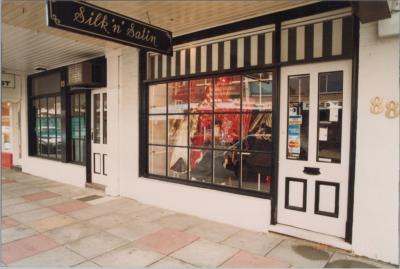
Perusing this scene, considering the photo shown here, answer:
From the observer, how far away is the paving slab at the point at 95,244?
3916mm

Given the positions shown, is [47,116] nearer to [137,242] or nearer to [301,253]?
[137,242]

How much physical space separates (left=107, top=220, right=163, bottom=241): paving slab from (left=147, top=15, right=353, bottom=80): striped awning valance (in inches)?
109

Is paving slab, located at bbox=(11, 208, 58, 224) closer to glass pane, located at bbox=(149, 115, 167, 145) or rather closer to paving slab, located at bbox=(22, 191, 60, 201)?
paving slab, located at bbox=(22, 191, 60, 201)

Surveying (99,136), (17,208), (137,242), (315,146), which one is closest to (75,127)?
A: (99,136)

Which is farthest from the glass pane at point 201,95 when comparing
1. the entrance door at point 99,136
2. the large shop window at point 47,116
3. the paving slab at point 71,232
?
the large shop window at point 47,116

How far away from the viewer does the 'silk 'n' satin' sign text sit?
3.08 meters

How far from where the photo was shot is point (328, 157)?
4078 mm

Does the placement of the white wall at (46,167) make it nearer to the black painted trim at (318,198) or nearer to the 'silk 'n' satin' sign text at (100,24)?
the 'silk 'n' satin' sign text at (100,24)

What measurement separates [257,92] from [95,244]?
132 inches

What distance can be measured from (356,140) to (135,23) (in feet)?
10.6

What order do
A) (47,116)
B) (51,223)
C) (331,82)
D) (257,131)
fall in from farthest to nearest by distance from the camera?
1. (47,116)
2. (51,223)
3. (257,131)
4. (331,82)

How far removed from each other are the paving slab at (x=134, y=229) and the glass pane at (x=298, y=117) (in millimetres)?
2452

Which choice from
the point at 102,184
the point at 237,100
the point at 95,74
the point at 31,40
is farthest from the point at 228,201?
the point at 31,40

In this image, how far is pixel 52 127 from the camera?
9.35m
